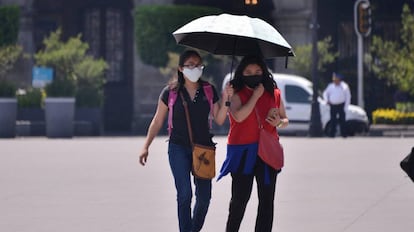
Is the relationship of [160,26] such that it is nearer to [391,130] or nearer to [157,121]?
[391,130]

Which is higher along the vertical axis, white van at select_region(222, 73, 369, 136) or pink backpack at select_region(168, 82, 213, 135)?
pink backpack at select_region(168, 82, 213, 135)

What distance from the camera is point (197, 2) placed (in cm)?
4303

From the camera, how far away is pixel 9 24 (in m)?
39.6

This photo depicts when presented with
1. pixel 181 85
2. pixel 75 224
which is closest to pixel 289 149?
pixel 75 224

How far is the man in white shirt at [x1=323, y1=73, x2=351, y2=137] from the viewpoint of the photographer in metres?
33.0

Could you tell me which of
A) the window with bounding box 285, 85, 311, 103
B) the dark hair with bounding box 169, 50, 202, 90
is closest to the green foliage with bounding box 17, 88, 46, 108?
the window with bounding box 285, 85, 311, 103

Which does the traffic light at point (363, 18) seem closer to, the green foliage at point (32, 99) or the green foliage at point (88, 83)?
the green foliage at point (88, 83)

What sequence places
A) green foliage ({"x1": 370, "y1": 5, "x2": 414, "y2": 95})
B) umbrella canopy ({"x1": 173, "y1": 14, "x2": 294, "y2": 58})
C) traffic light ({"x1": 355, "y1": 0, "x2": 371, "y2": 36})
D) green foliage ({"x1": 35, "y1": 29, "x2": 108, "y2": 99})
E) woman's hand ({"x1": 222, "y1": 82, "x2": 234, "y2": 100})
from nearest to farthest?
1. woman's hand ({"x1": 222, "y1": 82, "x2": 234, "y2": 100})
2. umbrella canopy ({"x1": 173, "y1": 14, "x2": 294, "y2": 58})
3. green foliage ({"x1": 35, "y1": 29, "x2": 108, "y2": 99})
4. green foliage ({"x1": 370, "y1": 5, "x2": 414, "y2": 95})
5. traffic light ({"x1": 355, "y1": 0, "x2": 371, "y2": 36})

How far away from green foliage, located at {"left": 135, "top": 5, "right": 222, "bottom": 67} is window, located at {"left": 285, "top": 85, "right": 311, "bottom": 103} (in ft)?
18.1

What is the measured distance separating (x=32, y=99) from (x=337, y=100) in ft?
28.9

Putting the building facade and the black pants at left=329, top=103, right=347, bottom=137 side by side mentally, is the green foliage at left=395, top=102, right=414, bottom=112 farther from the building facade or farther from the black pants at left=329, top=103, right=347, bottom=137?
the building facade

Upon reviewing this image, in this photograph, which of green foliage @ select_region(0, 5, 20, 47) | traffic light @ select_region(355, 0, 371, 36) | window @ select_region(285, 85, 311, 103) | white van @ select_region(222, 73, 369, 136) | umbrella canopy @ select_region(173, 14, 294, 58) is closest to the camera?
umbrella canopy @ select_region(173, 14, 294, 58)

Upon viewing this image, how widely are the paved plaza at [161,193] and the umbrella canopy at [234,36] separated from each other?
6.82 feet

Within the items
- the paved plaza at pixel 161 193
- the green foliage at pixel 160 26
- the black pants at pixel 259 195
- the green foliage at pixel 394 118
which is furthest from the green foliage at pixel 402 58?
the black pants at pixel 259 195
